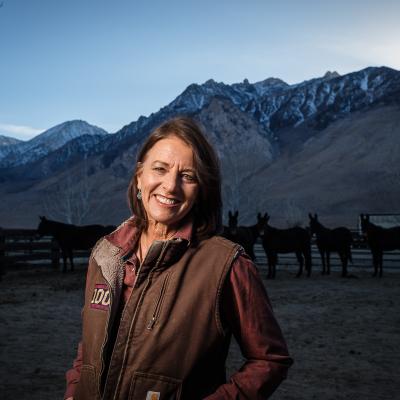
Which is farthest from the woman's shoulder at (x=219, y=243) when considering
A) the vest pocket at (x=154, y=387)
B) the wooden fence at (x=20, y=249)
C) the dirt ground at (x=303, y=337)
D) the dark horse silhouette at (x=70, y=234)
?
the dark horse silhouette at (x=70, y=234)

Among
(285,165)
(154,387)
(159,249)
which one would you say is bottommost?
(154,387)

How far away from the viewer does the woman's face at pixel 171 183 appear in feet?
6.51

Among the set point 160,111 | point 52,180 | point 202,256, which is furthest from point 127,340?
point 160,111

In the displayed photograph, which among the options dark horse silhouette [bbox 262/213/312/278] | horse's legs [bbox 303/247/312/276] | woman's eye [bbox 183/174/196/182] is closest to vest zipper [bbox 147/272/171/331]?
woman's eye [bbox 183/174/196/182]

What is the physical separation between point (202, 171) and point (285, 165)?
4152 inches

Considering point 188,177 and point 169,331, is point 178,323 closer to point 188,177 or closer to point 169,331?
point 169,331

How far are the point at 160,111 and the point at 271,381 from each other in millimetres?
184873

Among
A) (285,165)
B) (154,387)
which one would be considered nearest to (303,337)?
(154,387)

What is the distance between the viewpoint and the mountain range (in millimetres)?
77875

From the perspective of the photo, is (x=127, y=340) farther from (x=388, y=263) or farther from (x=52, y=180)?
(x=52, y=180)

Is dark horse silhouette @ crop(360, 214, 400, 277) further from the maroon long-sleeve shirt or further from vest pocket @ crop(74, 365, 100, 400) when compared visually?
vest pocket @ crop(74, 365, 100, 400)

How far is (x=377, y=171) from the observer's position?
8606cm

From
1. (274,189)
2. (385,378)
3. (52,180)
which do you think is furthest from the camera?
(52,180)

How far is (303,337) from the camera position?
723 cm
